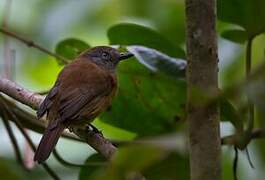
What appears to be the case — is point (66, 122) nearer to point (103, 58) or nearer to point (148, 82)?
point (148, 82)

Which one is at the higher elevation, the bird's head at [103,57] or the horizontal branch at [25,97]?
the horizontal branch at [25,97]

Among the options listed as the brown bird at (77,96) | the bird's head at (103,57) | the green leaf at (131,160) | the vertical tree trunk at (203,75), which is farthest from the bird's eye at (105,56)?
the green leaf at (131,160)

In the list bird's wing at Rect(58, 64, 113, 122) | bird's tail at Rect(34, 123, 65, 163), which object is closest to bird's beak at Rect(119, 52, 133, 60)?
bird's wing at Rect(58, 64, 113, 122)

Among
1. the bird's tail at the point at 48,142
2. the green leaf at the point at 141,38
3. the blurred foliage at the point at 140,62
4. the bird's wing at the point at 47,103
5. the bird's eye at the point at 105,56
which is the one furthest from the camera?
the bird's eye at the point at 105,56

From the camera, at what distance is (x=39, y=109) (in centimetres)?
285

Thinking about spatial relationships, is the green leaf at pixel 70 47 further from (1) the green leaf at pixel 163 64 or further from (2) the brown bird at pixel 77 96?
(1) the green leaf at pixel 163 64

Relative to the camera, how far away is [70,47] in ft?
11.5

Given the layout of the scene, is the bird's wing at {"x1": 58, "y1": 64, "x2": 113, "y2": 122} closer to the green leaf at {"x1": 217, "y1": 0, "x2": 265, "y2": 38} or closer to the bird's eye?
the bird's eye

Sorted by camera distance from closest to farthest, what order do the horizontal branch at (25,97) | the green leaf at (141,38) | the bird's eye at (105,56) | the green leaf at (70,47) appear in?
the horizontal branch at (25,97) < the green leaf at (141,38) < the green leaf at (70,47) < the bird's eye at (105,56)

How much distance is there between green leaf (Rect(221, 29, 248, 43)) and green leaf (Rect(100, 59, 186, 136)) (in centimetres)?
34

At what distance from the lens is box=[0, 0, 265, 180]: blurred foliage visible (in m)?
1.05

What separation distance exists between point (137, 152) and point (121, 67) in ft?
7.81

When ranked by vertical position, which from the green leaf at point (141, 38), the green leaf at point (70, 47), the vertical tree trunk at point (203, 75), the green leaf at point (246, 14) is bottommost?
the green leaf at point (70, 47)

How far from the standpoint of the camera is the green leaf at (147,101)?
3.05 meters
